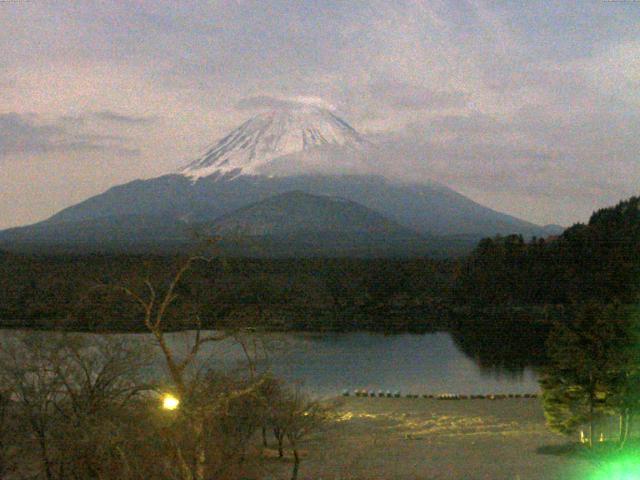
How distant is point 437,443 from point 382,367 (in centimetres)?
1077

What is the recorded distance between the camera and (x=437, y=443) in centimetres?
1387

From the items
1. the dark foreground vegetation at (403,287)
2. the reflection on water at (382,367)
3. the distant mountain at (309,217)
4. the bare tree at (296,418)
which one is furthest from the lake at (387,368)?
the distant mountain at (309,217)

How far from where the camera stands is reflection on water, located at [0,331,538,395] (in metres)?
21.1

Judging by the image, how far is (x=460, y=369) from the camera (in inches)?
968

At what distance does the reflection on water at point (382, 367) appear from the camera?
21.1 m

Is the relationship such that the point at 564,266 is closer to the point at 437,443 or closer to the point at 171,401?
the point at 437,443

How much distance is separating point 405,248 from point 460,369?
5855 cm

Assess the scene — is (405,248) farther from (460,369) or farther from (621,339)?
(621,339)

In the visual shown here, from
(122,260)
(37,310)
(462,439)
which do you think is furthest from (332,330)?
(462,439)

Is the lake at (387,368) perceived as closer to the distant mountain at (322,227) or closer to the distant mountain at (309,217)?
the distant mountain at (322,227)

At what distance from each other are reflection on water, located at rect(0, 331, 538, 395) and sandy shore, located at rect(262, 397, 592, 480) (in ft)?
7.26

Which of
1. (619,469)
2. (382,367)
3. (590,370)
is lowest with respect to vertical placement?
(382,367)

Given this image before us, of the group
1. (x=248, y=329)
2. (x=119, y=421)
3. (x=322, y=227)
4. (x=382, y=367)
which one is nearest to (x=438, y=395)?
(x=382, y=367)

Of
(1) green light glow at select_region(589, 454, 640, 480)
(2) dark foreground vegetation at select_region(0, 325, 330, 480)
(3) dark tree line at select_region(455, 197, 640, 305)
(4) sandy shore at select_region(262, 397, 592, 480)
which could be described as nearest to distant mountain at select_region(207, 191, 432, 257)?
(3) dark tree line at select_region(455, 197, 640, 305)
